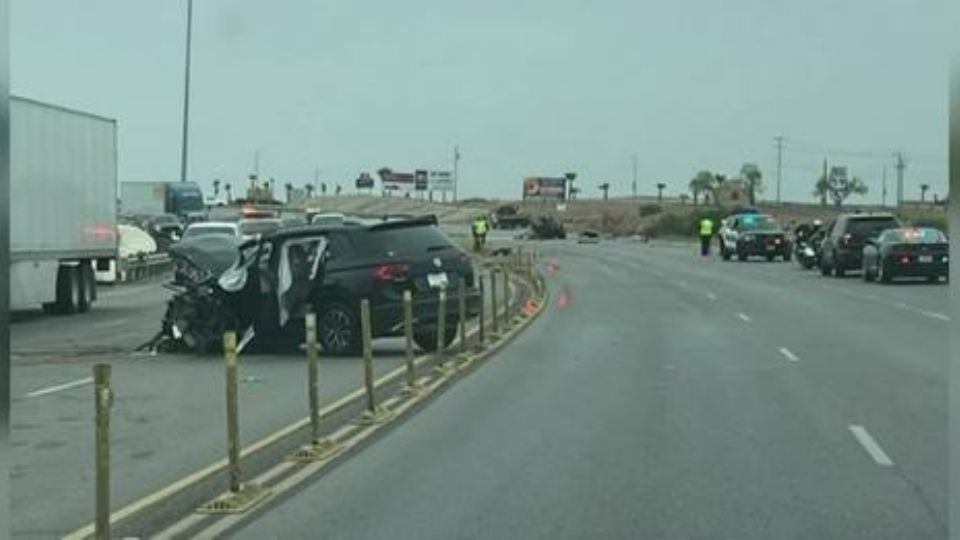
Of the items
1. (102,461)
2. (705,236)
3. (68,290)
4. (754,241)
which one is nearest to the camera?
(102,461)

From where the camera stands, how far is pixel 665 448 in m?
11.8

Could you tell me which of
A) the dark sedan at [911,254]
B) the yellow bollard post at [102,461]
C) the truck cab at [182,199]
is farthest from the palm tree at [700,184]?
the yellow bollard post at [102,461]

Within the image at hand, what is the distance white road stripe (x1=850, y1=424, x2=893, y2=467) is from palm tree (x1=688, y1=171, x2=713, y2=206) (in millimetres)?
168338

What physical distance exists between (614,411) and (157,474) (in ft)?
16.0

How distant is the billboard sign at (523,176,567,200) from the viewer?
573 ft

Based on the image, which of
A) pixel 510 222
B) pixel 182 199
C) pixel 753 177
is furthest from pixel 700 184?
pixel 182 199

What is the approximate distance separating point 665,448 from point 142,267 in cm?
4037

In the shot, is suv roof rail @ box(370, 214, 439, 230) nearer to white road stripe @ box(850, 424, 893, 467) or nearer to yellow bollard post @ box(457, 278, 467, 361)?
yellow bollard post @ box(457, 278, 467, 361)

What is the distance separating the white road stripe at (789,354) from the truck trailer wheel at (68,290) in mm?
15336

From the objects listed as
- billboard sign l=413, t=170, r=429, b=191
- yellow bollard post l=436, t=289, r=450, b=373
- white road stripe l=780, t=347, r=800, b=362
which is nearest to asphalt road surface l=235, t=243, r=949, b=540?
white road stripe l=780, t=347, r=800, b=362

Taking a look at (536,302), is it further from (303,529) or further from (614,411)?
(303,529)

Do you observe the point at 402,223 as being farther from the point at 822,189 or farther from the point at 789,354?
the point at 822,189

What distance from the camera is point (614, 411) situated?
14.2m

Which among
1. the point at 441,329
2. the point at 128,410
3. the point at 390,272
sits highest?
the point at 390,272
